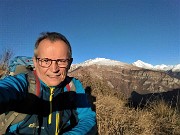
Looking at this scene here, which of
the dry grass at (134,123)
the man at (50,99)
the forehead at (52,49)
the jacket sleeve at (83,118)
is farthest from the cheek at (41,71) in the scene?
the dry grass at (134,123)

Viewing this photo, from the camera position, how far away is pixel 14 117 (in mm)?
2490

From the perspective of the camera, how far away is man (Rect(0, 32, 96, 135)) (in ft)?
8.26

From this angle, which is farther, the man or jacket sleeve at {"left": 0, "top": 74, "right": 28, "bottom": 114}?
the man

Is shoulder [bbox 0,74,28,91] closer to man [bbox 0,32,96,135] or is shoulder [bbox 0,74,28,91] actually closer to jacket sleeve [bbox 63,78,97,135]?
man [bbox 0,32,96,135]

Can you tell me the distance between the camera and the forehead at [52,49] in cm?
260

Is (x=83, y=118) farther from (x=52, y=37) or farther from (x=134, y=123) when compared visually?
(x=134, y=123)

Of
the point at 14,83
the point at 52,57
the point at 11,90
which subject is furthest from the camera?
the point at 52,57

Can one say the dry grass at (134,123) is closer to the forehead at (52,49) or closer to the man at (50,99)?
the man at (50,99)

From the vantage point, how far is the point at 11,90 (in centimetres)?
212

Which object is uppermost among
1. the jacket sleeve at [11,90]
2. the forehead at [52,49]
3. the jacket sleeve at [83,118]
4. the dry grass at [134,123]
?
the forehead at [52,49]

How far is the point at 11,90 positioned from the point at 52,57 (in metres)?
0.58

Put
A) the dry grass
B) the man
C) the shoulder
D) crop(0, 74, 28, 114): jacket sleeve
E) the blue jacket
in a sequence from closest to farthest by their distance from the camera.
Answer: crop(0, 74, 28, 114): jacket sleeve → the shoulder → the blue jacket → the man → the dry grass

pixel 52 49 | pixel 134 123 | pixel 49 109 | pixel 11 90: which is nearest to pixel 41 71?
pixel 52 49

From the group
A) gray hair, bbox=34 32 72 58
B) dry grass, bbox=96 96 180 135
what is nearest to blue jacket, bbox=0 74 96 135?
gray hair, bbox=34 32 72 58
